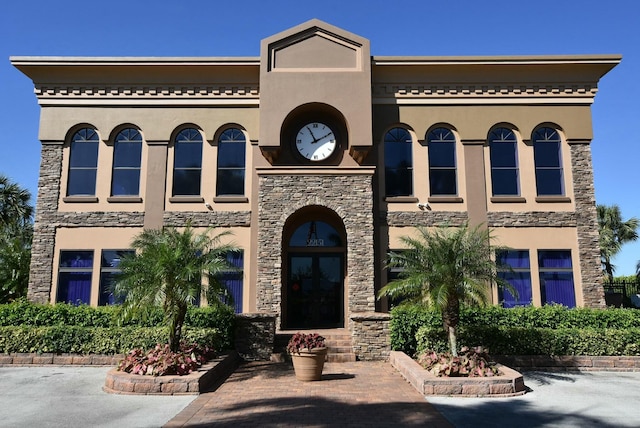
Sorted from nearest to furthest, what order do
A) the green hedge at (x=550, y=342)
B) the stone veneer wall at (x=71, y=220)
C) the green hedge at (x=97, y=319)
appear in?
1. the green hedge at (x=550, y=342)
2. the green hedge at (x=97, y=319)
3. the stone veneer wall at (x=71, y=220)

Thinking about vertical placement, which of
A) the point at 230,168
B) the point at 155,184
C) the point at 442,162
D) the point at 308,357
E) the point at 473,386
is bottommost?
the point at 473,386

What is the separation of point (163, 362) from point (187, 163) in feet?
30.2

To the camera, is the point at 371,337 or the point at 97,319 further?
the point at 97,319

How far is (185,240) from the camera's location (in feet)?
38.3

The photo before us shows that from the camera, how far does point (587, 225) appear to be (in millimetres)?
17578

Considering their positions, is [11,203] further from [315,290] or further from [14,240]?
[315,290]

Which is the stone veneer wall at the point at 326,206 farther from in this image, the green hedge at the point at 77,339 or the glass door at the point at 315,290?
the green hedge at the point at 77,339

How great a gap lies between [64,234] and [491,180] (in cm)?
1553

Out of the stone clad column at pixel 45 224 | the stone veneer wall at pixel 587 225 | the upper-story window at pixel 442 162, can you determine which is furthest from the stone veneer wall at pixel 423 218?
the stone clad column at pixel 45 224

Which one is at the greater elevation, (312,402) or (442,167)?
(442,167)

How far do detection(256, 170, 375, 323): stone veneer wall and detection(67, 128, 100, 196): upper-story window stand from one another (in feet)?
21.0

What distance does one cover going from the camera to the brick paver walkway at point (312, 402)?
801cm

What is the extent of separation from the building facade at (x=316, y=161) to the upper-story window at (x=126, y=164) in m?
0.05

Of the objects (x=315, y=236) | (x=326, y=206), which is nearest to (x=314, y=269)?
(x=315, y=236)
